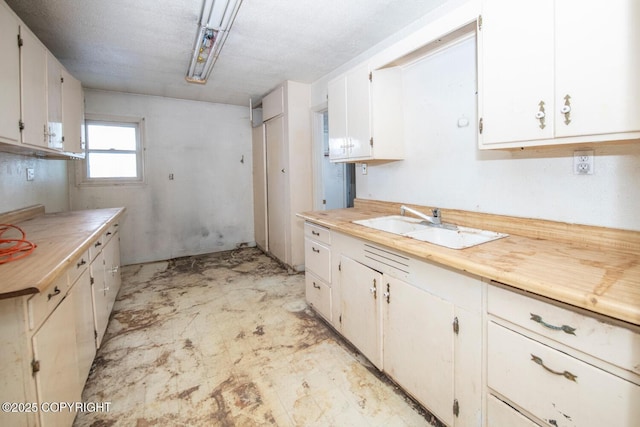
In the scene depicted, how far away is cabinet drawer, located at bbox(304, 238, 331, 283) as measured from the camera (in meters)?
2.36

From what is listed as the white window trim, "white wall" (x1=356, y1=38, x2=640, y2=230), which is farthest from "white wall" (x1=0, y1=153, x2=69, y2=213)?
"white wall" (x1=356, y1=38, x2=640, y2=230)

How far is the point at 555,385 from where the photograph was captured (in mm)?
967

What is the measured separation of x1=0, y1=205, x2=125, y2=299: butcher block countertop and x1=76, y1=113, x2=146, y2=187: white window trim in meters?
1.30

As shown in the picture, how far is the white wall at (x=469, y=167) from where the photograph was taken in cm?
131

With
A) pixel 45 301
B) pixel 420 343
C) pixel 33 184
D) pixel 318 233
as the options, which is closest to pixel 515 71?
pixel 420 343

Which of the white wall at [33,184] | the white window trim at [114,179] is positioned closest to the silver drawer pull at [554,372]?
the white wall at [33,184]

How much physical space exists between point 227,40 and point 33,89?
4.86 ft

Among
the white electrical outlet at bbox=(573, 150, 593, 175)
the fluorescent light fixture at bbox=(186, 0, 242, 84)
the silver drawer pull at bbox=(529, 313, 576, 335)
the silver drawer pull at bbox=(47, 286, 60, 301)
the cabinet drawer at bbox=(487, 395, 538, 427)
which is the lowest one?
the cabinet drawer at bbox=(487, 395, 538, 427)

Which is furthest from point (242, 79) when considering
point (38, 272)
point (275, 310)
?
point (38, 272)

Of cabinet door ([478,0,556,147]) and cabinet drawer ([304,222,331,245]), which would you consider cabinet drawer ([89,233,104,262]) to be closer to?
cabinet drawer ([304,222,331,245])

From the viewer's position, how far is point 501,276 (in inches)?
41.1

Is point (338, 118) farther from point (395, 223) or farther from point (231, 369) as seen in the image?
point (231, 369)

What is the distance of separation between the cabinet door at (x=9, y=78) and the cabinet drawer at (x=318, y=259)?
6.86ft

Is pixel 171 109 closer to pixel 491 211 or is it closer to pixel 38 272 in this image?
pixel 38 272
